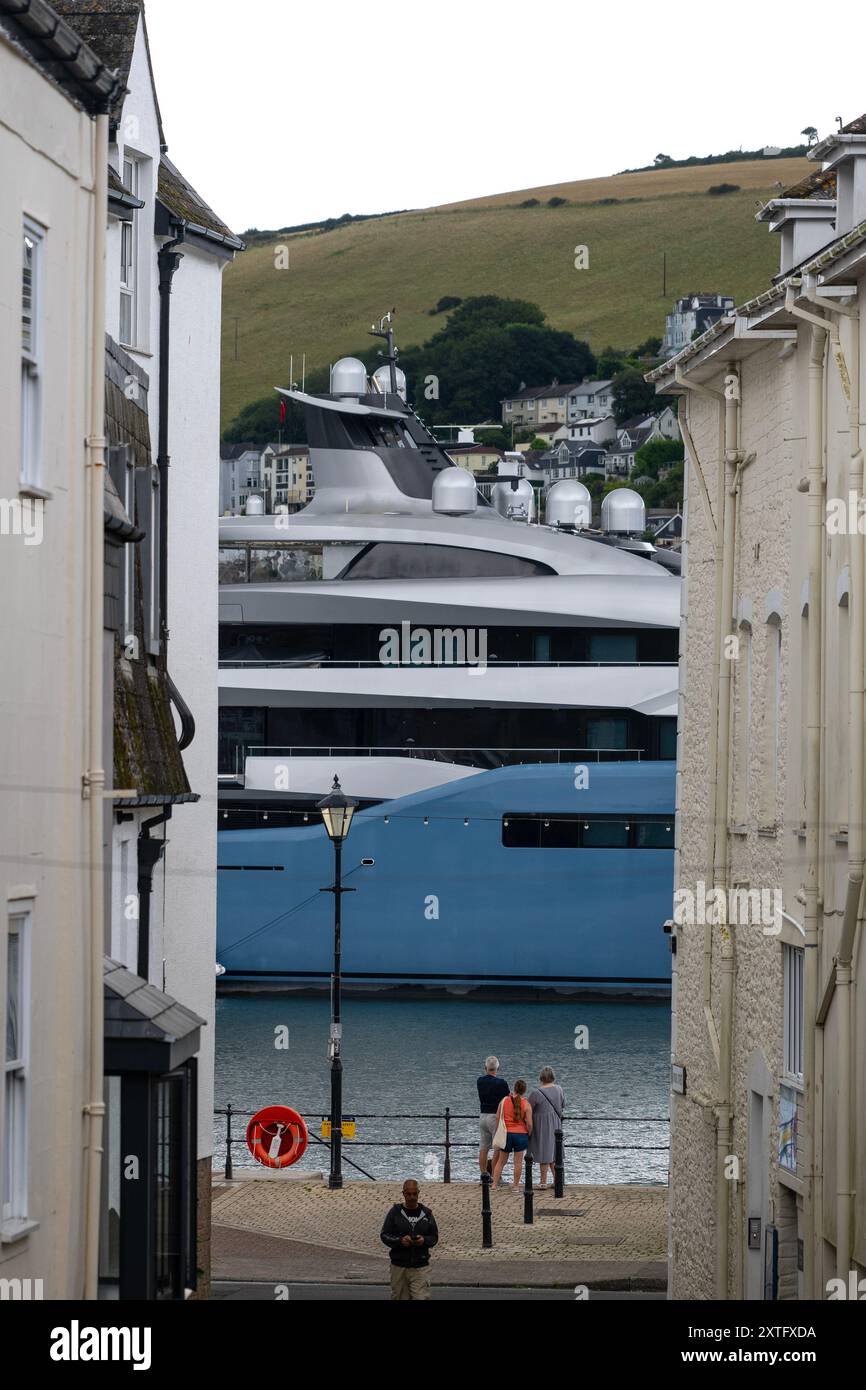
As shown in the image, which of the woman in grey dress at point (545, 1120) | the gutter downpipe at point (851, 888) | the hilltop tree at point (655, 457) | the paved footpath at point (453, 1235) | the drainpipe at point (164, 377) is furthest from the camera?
the hilltop tree at point (655, 457)

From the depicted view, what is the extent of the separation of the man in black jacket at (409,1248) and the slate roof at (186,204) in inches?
296

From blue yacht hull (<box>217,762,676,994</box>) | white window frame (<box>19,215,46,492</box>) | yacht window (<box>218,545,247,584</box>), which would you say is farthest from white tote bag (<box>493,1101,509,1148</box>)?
yacht window (<box>218,545,247,584</box>)

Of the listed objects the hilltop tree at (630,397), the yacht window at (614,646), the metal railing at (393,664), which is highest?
the hilltop tree at (630,397)

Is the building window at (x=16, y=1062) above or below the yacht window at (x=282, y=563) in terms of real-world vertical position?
below

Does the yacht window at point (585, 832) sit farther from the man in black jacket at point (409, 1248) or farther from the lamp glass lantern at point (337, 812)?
the man in black jacket at point (409, 1248)

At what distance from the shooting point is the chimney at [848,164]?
14383 millimetres

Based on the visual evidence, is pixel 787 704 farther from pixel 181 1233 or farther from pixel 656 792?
pixel 656 792

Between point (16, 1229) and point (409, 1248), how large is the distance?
19.8 ft

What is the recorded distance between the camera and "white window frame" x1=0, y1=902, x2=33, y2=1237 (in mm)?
9164

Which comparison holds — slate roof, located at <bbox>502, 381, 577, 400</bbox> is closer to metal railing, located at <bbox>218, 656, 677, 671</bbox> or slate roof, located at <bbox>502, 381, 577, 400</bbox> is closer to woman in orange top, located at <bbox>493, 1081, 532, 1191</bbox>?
metal railing, located at <bbox>218, 656, 677, 671</bbox>

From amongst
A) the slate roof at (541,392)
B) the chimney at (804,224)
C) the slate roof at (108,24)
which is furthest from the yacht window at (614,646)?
the slate roof at (541,392)

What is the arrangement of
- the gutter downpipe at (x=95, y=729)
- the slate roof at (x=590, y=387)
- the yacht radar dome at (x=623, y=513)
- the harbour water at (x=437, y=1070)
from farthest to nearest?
1. the slate roof at (x=590, y=387)
2. the yacht radar dome at (x=623, y=513)
3. the harbour water at (x=437, y=1070)
4. the gutter downpipe at (x=95, y=729)

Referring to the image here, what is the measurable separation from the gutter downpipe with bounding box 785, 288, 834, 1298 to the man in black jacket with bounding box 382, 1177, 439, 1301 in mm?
2777
